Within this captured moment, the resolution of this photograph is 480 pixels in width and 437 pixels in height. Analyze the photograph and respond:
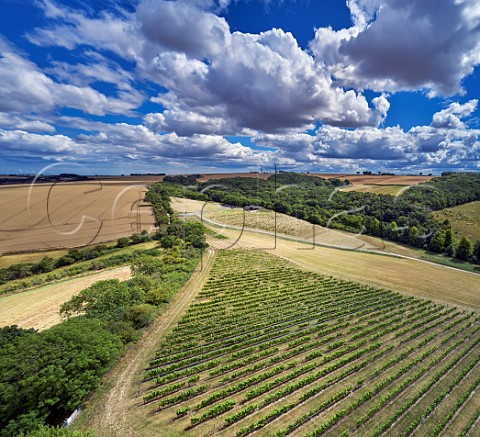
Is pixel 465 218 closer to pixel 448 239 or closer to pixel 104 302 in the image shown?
pixel 448 239

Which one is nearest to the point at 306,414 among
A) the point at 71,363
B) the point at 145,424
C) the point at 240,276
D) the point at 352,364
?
the point at 352,364

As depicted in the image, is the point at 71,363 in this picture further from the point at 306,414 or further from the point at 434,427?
the point at 434,427

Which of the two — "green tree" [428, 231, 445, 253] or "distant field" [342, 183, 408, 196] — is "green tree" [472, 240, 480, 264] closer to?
"green tree" [428, 231, 445, 253]

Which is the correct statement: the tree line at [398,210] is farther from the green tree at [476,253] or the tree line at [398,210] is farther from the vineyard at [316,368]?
the vineyard at [316,368]

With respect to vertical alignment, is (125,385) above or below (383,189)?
below

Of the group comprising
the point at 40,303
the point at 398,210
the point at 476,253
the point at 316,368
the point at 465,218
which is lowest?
the point at 316,368

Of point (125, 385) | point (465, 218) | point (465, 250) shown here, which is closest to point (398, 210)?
point (465, 218)
